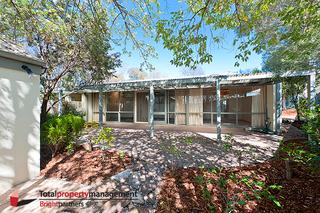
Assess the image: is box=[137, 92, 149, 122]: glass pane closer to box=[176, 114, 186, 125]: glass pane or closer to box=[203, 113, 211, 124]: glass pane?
box=[176, 114, 186, 125]: glass pane

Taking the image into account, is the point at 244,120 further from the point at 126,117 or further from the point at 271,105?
the point at 126,117

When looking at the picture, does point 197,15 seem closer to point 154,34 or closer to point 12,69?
point 154,34

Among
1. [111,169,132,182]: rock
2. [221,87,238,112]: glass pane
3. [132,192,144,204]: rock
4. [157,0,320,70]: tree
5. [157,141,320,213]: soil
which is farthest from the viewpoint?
[221,87,238,112]: glass pane

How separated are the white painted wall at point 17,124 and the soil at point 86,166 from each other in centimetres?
57

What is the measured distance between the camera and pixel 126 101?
15.0m

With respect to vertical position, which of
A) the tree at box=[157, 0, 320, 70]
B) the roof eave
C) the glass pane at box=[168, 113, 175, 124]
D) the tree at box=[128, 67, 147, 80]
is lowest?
the glass pane at box=[168, 113, 175, 124]

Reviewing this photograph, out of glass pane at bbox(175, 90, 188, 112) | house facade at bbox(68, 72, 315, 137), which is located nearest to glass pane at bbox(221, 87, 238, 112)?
house facade at bbox(68, 72, 315, 137)

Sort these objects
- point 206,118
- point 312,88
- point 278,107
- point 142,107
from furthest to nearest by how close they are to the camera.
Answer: point 142,107, point 206,118, point 278,107, point 312,88

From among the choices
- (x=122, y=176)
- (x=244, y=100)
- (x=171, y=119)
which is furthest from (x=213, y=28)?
(x=171, y=119)

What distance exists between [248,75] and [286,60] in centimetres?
160

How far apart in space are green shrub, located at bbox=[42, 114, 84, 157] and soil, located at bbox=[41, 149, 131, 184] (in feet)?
1.00

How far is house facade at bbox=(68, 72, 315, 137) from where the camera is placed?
30.3ft

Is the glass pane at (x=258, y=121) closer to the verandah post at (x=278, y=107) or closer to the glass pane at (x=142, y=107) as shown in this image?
the verandah post at (x=278, y=107)

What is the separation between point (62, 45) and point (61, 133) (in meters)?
4.62
